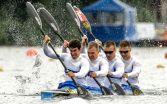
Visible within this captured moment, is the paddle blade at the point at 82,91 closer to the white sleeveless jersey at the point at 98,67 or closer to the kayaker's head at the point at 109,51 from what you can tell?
the white sleeveless jersey at the point at 98,67

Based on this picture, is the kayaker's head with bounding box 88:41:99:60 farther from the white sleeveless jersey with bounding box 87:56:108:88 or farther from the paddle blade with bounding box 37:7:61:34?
the paddle blade with bounding box 37:7:61:34

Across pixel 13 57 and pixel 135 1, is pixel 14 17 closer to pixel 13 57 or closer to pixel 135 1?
pixel 13 57

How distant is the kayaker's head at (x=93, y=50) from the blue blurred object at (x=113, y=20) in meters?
22.0

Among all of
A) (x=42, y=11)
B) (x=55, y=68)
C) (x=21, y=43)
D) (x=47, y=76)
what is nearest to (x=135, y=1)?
(x=21, y=43)

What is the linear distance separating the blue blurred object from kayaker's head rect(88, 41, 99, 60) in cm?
2200

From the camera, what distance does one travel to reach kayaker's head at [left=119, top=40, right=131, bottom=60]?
698 inches

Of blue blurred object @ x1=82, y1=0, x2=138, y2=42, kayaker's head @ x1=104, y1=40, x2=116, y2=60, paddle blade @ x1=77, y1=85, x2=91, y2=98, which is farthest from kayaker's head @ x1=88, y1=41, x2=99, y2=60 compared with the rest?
blue blurred object @ x1=82, y1=0, x2=138, y2=42

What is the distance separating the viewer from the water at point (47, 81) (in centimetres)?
1622

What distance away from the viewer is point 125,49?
1788cm

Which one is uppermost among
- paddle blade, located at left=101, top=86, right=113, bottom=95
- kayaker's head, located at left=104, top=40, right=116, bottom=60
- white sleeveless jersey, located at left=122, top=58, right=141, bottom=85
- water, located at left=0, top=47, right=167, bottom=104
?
kayaker's head, located at left=104, top=40, right=116, bottom=60

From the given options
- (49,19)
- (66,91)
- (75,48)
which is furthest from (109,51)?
(66,91)

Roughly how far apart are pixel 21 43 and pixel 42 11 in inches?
869

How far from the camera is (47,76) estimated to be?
2277cm

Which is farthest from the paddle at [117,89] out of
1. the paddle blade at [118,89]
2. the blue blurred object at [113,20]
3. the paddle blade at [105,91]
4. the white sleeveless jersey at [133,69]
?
the blue blurred object at [113,20]
